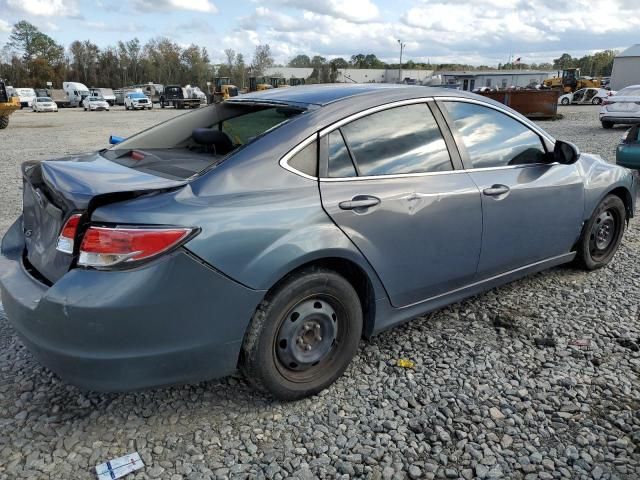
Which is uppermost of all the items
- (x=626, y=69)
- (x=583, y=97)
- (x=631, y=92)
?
(x=626, y=69)

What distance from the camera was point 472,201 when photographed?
3.12 meters

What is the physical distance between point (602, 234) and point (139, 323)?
398 centimetres

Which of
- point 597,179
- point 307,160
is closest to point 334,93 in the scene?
point 307,160

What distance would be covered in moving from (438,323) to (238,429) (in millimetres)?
1661

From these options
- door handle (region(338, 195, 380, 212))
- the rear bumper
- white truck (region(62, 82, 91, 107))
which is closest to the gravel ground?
the rear bumper

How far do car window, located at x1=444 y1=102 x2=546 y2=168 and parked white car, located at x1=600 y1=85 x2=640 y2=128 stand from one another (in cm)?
1473

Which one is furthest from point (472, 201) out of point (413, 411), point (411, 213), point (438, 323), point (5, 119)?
point (5, 119)

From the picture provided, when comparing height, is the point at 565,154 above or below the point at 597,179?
above

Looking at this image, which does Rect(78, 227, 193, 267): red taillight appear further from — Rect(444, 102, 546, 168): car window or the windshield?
the windshield

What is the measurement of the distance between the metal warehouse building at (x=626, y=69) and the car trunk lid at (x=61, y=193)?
Result: 51253mm

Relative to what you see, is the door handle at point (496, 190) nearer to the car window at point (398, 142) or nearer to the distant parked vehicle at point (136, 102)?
the car window at point (398, 142)

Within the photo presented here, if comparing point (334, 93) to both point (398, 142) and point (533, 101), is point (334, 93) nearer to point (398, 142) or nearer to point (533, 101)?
point (398, 142)

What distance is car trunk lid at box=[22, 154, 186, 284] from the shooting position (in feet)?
7.34

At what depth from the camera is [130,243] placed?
2.11m
